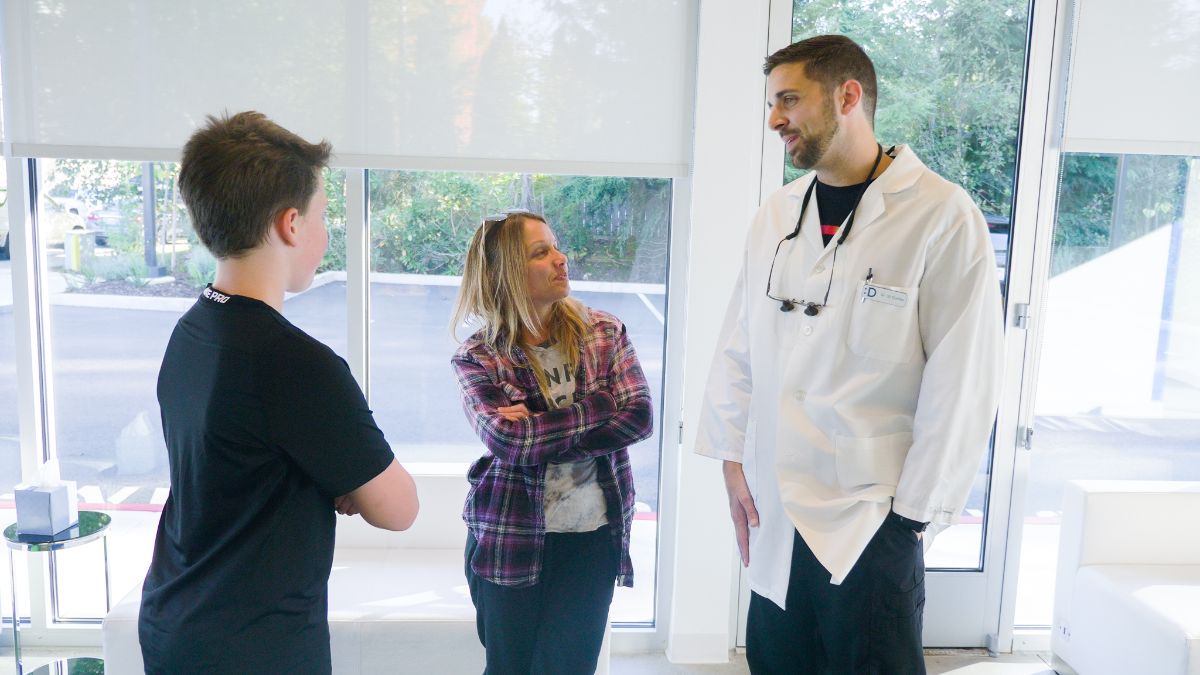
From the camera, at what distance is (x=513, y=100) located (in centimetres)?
309

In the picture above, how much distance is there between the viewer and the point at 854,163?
1.93 m

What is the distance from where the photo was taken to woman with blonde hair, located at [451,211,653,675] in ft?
6.89

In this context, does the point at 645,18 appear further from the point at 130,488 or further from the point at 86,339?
the point at 130,488

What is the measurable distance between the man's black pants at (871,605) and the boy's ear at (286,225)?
1.20 metres

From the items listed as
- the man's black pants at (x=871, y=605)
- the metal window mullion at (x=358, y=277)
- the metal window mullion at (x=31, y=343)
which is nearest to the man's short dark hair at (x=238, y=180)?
the man's black pants at (x=871, y=605)

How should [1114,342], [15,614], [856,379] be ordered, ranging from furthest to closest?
[1114,342] < [15,614] < [856,379]

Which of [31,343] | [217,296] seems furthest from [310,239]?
[31,343]

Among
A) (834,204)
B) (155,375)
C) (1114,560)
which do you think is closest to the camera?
(834,204)

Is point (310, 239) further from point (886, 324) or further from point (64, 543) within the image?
point (64, 543)

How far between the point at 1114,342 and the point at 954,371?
223 cm

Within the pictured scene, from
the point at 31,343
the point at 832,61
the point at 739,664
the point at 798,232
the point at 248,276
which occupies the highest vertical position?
the point at 832,61

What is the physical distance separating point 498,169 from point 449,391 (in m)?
0.85

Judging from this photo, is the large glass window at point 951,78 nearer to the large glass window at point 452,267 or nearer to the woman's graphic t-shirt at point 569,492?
the large glass window at point 452,267

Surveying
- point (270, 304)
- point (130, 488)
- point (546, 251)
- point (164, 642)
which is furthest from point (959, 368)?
point (130, 488)
